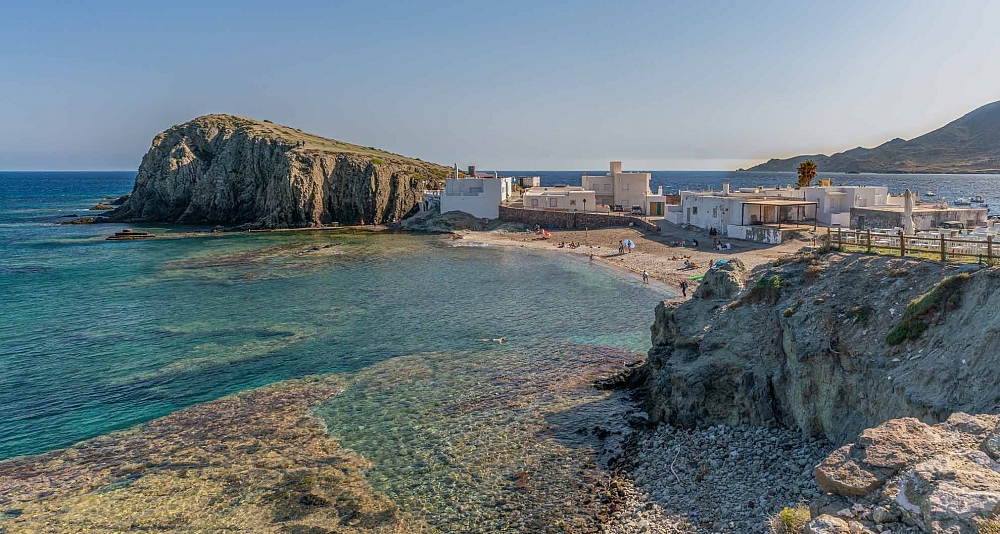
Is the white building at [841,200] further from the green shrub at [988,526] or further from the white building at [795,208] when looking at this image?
the green shrub at [988,526]

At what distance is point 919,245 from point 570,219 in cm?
5657

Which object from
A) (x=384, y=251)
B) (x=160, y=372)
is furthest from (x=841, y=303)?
(x=384, y=251)

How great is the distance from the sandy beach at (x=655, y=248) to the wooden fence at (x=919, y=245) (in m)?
17.9

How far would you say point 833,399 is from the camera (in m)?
14.4

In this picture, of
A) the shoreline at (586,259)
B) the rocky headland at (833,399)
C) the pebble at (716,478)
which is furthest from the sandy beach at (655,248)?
the pebble at (716,478)

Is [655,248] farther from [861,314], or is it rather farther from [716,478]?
[716,478]

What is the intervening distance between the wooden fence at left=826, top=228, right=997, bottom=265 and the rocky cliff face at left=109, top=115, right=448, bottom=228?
76595 millimetres

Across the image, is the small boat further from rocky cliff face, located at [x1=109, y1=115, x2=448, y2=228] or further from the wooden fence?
the wooden fence

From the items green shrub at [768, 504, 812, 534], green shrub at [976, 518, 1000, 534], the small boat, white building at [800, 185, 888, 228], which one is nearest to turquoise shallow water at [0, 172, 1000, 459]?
the small boat

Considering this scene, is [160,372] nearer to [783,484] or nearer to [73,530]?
[73,530]


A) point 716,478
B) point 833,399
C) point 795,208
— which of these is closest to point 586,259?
point 795,208

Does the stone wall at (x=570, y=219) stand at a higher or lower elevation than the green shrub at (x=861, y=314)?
higher

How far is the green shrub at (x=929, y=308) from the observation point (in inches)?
529

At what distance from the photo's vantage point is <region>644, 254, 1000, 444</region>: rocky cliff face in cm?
1200
